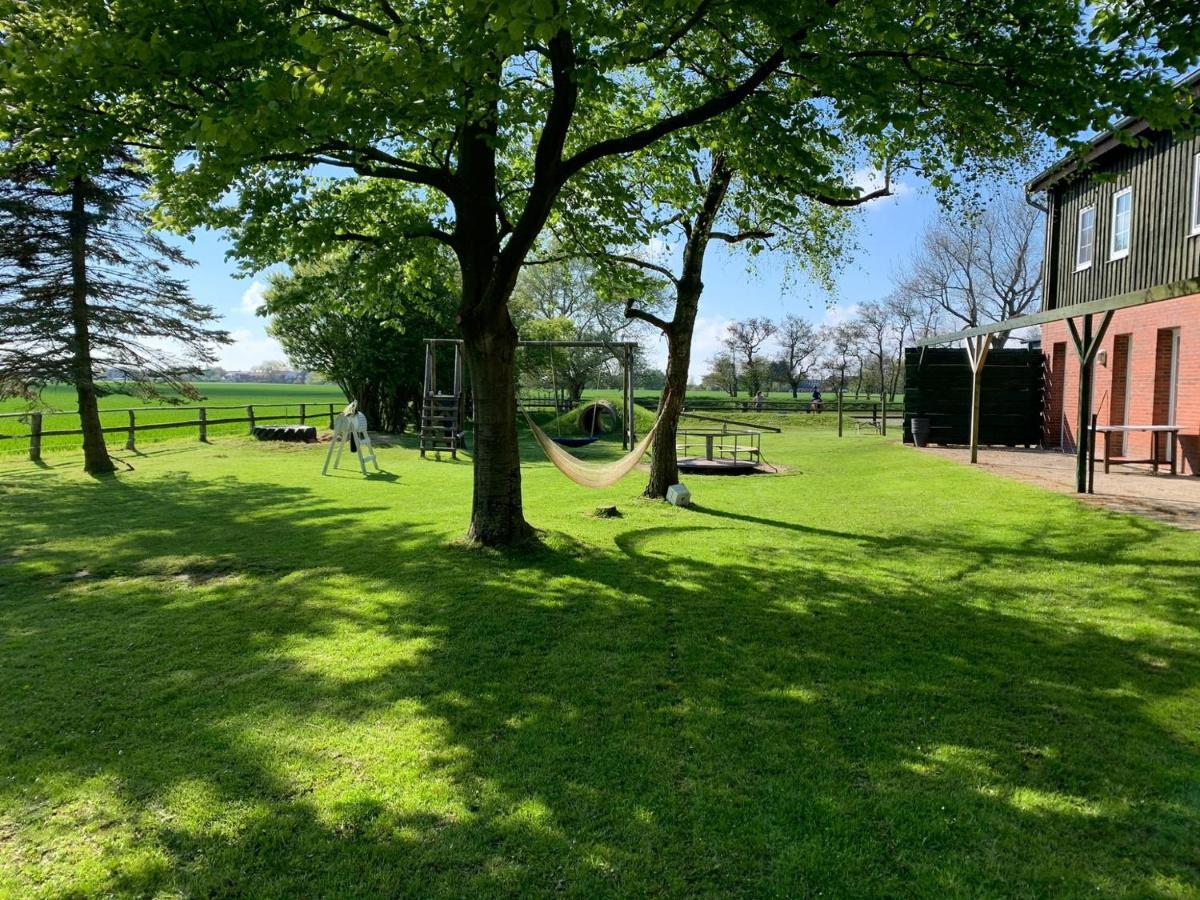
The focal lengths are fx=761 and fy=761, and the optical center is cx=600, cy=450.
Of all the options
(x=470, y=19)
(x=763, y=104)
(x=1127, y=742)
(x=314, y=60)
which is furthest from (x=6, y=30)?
(x=1127, y=742)

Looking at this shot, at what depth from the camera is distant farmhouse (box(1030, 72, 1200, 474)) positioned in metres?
11.5


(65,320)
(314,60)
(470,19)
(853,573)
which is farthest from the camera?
(65,320)

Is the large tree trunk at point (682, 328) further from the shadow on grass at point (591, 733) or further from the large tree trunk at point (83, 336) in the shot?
the large tree trunk at point (83, 336)

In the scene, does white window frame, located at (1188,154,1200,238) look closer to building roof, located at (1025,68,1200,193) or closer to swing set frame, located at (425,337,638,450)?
building roof, located at (1025,68,1200,193)

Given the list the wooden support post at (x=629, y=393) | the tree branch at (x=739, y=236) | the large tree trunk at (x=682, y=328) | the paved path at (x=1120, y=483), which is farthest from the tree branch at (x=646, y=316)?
the paved path at (x=1120, y=483)

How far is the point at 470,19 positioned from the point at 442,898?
4.36 m

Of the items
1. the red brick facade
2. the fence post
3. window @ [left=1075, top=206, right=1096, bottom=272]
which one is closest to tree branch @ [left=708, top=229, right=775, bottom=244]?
the red brick facade

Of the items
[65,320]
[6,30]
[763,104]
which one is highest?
[6,30]

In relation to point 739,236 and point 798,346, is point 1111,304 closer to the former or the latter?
point 739,236

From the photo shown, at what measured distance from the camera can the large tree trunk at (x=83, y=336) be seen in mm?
13445

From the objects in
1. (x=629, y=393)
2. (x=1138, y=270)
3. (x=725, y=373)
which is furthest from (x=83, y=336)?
(x=725, y=373)

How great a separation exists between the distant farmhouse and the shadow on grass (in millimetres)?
7323

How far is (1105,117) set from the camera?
5336mm

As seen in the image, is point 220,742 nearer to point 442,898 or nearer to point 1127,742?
point 442,898
